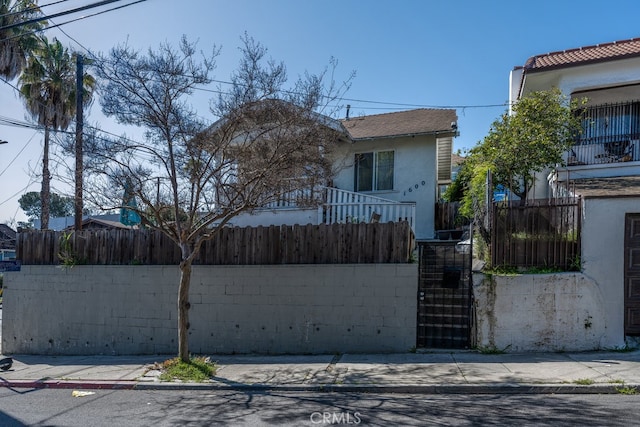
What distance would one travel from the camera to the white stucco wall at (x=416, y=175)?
13.5 metres

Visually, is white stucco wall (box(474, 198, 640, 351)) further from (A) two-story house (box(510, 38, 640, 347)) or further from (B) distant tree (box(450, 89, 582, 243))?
(B) distant tree (box(450, 89, 582, 243))

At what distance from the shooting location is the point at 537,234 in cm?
830

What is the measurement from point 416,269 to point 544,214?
8.64 feet

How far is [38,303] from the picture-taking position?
11.4 metres

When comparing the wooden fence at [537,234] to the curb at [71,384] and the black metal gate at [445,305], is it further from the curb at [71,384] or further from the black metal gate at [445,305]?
the curb at [71,384]

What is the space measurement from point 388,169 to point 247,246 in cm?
624

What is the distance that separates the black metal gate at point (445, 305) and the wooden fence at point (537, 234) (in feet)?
2.57

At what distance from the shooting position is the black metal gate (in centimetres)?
827

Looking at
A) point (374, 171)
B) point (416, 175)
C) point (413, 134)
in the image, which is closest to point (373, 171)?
point (374, 171)

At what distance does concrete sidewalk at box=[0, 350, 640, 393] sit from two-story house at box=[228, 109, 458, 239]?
466 cm

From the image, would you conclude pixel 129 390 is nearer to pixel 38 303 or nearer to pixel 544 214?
pixel 38 303

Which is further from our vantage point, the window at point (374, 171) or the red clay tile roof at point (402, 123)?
the window at point (374, 171)

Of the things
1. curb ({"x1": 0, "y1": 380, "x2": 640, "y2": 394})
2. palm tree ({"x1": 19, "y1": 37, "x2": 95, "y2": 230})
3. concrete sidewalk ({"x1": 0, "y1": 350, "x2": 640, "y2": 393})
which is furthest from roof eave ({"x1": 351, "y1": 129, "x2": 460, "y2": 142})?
palm tree ({"x1": 19, "y1": 37, "x2": 95, "y2": 230})

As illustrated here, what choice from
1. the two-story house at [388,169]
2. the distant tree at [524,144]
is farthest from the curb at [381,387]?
the two-story house at [388,169]
